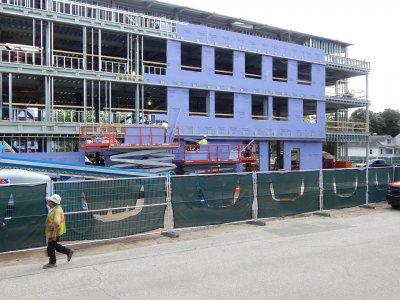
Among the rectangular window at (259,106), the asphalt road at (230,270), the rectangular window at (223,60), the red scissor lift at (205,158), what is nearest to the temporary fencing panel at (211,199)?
the asphalt road at (230,270)

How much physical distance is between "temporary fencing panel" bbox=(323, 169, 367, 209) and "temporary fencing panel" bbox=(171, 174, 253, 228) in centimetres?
385

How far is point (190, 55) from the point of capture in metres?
31.5

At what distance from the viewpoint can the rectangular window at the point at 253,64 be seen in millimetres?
32406

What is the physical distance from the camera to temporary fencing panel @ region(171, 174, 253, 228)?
429 inches

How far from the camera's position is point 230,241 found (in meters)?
9.91

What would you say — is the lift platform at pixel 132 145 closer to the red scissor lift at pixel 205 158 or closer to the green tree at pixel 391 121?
the red scissor lift at pixel 205 158

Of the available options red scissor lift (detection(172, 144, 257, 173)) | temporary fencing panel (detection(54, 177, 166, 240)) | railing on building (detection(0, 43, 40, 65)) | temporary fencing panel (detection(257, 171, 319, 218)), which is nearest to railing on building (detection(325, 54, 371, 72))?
red scissor lift (detection(172, 144, 257, 173))

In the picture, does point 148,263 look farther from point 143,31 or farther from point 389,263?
point 143,31

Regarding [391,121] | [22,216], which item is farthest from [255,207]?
[391,121]

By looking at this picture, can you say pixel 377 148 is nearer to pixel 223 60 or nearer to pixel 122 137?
pixel 223 60

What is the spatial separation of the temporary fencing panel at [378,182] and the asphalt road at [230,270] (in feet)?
20.0

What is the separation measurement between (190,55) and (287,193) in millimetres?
20604

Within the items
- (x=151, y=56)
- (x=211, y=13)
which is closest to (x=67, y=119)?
(x=151, y=56)

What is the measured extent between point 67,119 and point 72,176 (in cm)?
998
